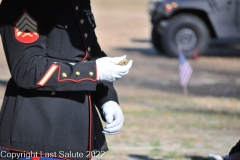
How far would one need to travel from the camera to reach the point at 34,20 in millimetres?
3150

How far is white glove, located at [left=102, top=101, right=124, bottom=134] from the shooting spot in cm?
323

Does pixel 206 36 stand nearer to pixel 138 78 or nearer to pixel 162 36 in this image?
pixel 162 36

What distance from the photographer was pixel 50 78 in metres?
3.09

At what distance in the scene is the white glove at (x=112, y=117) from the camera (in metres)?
3.23

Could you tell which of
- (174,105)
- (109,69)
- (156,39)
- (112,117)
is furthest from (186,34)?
(109,69)

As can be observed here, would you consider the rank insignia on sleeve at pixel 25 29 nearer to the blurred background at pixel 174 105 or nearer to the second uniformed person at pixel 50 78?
the second uniformed person at pixel 50 78

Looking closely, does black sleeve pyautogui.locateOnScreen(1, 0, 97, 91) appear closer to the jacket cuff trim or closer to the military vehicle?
the jacket cuff trim

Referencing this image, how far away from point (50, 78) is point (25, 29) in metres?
0.26

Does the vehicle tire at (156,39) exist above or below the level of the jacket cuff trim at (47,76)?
above

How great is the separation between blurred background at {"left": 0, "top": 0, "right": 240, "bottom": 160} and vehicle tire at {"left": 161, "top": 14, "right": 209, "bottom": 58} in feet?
1.08

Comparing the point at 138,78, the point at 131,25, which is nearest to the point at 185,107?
the point at 138,78

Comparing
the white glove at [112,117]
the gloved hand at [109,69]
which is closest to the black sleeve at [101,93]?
the white glove at [112,117]

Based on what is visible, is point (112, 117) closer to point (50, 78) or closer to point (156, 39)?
point (50, 78)

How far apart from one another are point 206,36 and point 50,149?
549 inches
